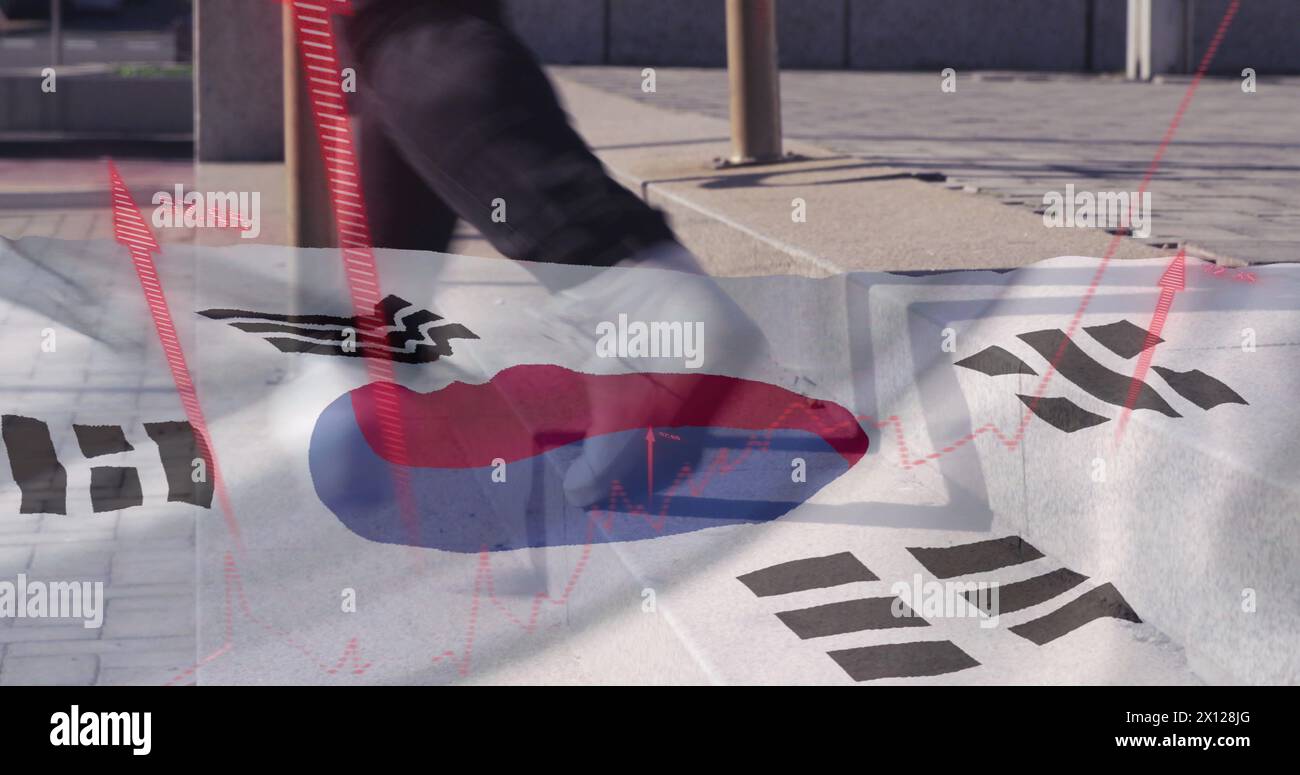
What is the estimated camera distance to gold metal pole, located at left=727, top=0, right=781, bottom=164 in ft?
20.5

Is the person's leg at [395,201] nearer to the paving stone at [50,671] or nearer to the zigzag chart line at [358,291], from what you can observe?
the zigzag chart line at [358,291]

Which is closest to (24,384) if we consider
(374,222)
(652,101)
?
(374,222)

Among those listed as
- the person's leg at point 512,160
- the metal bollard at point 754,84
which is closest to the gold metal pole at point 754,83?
the metal bollard at point 754,84

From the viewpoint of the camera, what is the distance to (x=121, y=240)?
6914 mm

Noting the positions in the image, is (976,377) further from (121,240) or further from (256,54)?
(256,54)

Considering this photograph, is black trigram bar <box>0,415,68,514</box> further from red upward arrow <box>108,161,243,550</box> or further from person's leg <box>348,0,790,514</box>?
person's leg <box>348,0,790,514</box>

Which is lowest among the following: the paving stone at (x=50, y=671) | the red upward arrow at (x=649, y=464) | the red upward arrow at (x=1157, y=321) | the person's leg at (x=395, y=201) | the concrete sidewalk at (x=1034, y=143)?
the paving stone at (x=50, y=671)

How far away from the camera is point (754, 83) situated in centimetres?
634

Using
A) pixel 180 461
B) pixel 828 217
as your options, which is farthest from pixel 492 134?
pixel 828 217

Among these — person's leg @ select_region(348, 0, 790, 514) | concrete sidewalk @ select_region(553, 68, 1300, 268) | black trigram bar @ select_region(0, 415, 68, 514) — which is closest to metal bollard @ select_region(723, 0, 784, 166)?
concrete sidewalk @ select_region(553, 68, 1300, 268)
